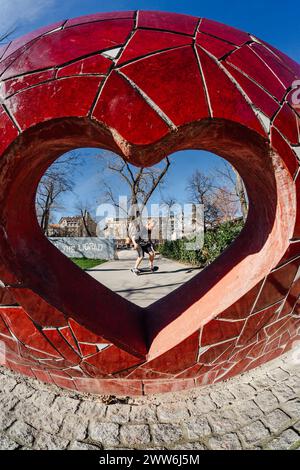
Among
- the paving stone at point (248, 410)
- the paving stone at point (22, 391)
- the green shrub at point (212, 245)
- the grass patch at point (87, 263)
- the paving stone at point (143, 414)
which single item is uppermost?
the green shrub at point (212, 245)

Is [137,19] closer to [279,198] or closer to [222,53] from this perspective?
[222,53]

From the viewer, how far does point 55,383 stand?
244cm

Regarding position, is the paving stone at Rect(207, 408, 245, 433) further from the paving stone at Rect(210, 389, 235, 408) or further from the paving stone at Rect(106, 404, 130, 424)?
the paving stone at Rect(106, 404, 130, 424)

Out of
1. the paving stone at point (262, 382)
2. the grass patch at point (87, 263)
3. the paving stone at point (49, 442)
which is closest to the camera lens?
the paving stone at point (49, 442)

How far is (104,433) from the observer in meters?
1.98

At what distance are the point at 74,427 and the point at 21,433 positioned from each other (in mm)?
362

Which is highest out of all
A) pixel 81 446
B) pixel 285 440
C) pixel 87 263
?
pixel 285 440

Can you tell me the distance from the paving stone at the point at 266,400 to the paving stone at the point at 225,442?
0.36 metres

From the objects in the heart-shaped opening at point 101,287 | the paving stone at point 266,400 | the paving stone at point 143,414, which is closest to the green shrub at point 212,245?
the heart-shaped opening at point 101,287

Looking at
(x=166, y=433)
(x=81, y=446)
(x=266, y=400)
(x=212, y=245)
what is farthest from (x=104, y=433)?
(x=212, y=245)

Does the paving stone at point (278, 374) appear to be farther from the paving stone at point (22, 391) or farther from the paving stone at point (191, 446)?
the paving stone at point (22, 391)

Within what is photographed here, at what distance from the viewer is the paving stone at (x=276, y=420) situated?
1.89m

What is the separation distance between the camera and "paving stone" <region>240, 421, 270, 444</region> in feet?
5.97

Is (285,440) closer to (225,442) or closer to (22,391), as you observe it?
(225,442)
